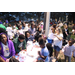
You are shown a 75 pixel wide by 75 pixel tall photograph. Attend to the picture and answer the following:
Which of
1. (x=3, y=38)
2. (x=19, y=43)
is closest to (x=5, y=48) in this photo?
(x=3, y=38)

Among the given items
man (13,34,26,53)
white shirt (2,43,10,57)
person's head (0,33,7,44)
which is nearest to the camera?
person's head (0,33,7,44)

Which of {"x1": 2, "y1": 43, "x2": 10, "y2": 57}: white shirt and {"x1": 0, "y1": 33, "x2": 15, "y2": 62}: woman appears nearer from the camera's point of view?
{"x1": 0, "y1": 33, "x2": 15, "y2": 62}: woman

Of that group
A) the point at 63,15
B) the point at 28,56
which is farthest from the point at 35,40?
the point at 63,15

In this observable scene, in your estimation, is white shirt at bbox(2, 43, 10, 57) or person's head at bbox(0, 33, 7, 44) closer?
person's head at bbox(0, 33, 7, 44)

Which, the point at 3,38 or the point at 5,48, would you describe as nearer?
the point at 3,38

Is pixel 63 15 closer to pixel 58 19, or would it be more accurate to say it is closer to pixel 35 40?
pixel 58 19

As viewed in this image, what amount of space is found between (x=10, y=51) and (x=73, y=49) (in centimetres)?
169

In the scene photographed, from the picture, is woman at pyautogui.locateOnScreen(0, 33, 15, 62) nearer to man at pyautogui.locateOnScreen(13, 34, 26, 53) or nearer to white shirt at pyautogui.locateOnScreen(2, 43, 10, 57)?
white shirt at pyautogui.locateOnScreen(2, 43, 10, 57)

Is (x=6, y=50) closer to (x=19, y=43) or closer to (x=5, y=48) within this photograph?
(x=5, y=48)

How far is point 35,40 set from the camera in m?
2.99

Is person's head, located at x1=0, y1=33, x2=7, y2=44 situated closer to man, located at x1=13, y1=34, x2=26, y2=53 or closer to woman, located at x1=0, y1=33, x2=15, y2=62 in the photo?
woman, located at x1=0, y1=33, x2=15, y2=62

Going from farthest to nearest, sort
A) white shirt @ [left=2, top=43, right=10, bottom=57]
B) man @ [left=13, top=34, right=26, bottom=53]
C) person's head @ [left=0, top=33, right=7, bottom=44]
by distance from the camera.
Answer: man @ [left=13, top=34, right=26, bottom=53] → white shirt @ [left=2, top=43, right=10, bottom=57] → person's head @ [left=0, top=33, right=7, bottom=44]

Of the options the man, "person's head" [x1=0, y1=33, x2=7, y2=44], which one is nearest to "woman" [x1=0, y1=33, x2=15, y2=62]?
"person's head" [x1=0, y1=33, x2=7, y2=44]

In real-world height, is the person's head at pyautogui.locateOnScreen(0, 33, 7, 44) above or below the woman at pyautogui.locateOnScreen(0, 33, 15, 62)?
above
